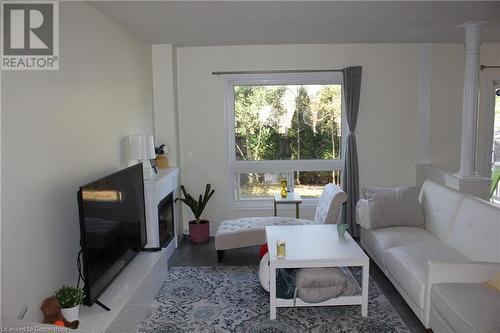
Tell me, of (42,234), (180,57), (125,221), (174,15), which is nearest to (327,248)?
(125,221)

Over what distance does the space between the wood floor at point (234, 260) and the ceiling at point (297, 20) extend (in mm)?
2437

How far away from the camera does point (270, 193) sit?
5.65 metres

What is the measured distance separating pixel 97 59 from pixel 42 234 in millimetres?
1554

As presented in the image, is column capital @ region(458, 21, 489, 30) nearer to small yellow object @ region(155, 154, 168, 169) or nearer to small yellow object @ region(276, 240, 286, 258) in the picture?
small yellow object @ region(276, 240, 286, 258)

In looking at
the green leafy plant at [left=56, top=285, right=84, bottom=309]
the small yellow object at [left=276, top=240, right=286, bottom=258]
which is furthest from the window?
the green leafy plant at [left=56, top=285, right=84, bottom=309]

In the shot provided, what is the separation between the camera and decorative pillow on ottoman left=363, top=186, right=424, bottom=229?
4203 mm

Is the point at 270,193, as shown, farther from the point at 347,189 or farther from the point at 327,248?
the point at 327,248

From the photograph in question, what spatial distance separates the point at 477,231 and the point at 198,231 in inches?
122

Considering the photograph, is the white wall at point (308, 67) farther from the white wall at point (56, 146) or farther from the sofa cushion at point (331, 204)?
the white wall at point (56, 146)

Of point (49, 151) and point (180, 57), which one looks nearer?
point (49, 151)

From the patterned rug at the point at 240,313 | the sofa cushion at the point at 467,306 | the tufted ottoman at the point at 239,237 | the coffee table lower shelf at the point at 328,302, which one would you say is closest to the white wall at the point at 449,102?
the patterned rug at the point at 240,313

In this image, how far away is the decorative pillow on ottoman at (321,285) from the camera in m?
3.24
